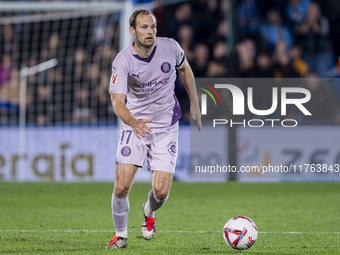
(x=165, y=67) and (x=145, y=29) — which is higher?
(x=145, y=29)

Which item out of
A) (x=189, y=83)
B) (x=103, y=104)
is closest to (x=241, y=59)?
(x=103, y=104)

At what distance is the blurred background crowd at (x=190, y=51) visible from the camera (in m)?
14.5

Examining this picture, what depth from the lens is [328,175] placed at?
45.7 feet

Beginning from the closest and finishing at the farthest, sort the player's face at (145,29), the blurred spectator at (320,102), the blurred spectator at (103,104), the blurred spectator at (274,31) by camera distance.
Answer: the player's face at (145,29), the blurred spectator at (320,102), the blurred spectator at (103,104), the blurred spectator at (274,31)

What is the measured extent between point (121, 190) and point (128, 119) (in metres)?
0.67

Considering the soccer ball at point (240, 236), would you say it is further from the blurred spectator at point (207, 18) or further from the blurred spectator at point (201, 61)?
the blurred spectator at point (207, 18)

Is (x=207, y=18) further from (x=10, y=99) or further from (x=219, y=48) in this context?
(x=10, y=99)

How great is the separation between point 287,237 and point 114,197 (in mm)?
1747

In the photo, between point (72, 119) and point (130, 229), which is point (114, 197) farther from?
point (72, 119)

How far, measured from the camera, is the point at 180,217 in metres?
8.77

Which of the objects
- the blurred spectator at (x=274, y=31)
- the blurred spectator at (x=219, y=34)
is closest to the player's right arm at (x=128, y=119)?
the blurred spectator at (x=219, y=34)

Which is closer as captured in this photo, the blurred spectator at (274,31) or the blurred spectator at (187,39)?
the blurred spectator at (187,39)

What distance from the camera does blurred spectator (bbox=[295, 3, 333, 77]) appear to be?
15.6 metres

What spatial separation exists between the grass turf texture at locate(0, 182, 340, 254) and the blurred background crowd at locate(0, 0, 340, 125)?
1.84m
